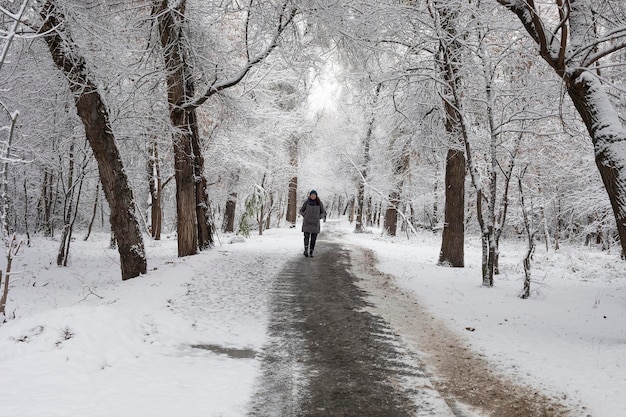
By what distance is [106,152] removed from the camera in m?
8.41

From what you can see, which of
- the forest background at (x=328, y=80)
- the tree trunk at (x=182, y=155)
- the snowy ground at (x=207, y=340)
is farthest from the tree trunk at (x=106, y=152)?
the tree trunk at (x=182, y=155)

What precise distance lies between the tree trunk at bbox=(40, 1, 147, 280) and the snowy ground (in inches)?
24.3

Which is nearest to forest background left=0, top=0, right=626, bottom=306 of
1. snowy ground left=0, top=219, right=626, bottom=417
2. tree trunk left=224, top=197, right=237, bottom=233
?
snowy ground left=0, top=219, right=626, bottom=417

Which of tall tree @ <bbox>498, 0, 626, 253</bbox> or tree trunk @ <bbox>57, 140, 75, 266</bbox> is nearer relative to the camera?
tall tree @ <bbox>498, 0, 626, 253</bbox>

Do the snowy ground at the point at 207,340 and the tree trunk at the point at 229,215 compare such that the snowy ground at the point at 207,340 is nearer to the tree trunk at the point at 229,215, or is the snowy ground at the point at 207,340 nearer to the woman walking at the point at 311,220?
the woman walking at the point at 311,220

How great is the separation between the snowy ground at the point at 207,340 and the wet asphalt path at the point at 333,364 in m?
0.26

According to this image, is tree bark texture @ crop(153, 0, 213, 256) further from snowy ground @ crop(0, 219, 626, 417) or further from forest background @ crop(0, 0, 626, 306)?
snowy ground @ crop(0, 219, 626, 417)

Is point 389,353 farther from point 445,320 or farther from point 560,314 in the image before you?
point 560,314

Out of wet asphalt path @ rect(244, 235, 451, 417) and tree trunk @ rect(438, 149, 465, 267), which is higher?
tree trunk @ rect(438, 149, 465, 267)

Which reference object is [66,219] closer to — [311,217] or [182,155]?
[182,155]

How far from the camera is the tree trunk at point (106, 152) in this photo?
7945 millimetres

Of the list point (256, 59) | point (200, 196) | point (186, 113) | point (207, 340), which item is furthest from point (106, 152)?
point (207, 340)

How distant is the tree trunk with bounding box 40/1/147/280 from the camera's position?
795 cm

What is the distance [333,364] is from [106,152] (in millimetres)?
6494
